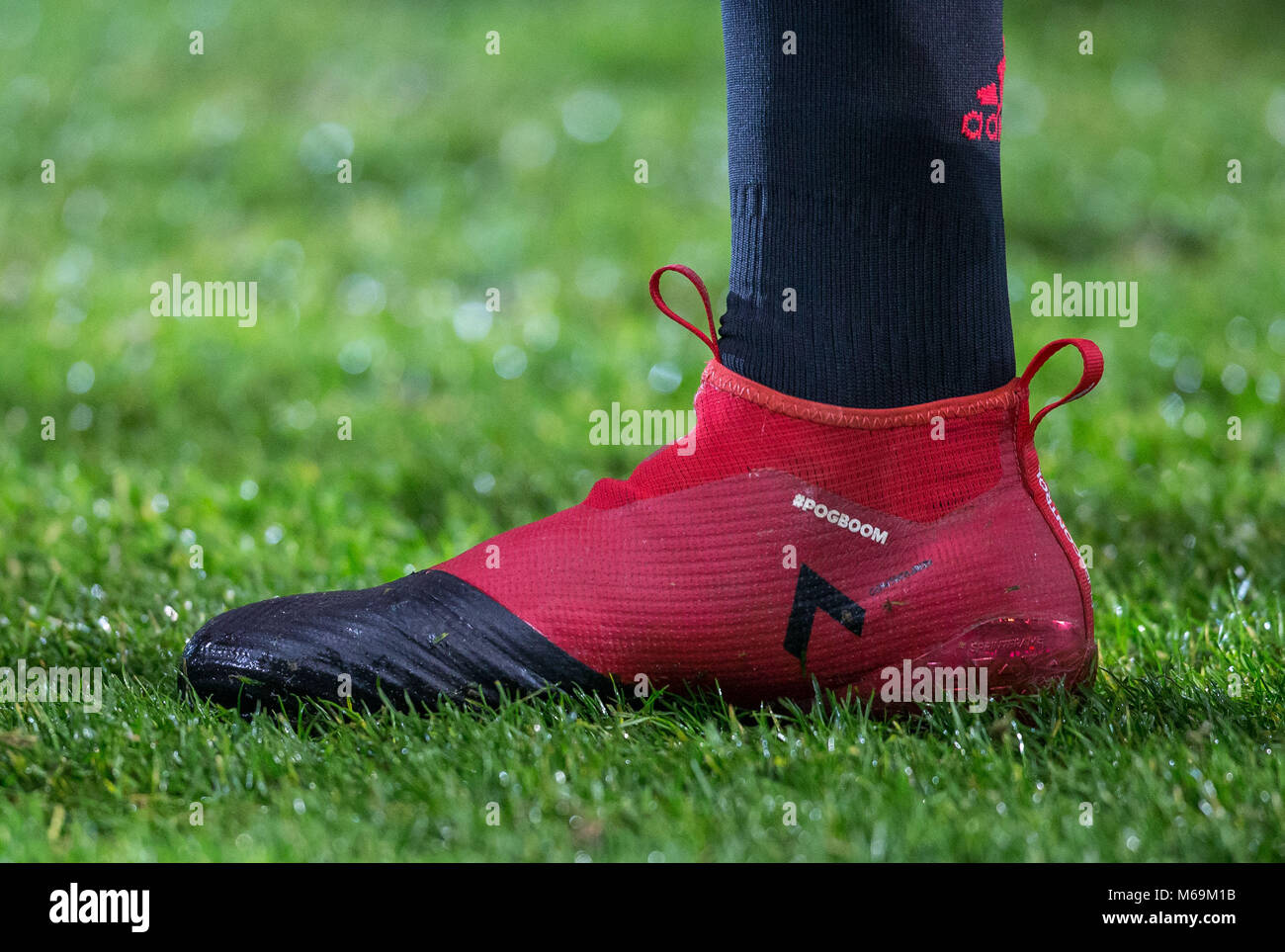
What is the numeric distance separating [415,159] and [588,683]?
444 centimetres

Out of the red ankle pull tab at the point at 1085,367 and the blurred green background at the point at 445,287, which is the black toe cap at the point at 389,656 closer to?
the blurred green background at the point at 445,287

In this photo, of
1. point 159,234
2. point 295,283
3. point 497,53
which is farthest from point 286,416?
point 497,53

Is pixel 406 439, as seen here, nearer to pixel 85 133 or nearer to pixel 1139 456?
pixel 1139 456

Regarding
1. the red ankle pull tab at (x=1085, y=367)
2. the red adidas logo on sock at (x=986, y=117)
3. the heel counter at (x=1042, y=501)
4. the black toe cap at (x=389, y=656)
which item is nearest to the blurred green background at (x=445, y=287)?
the black toe cap at (x=389, y=656)

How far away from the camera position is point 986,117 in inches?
72.2

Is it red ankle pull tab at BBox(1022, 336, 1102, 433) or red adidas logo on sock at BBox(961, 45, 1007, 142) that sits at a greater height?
red adidas logo on sock at BBox(961, 45, 1007, 142)

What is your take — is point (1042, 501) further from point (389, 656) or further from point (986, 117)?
point (389, 656)

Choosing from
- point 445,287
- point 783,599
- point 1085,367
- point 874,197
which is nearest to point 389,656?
point 783,599

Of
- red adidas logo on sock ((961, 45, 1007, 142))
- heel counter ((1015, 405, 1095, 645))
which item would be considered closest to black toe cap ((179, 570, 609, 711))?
heel counter ((1015, 405, 1095, 645))

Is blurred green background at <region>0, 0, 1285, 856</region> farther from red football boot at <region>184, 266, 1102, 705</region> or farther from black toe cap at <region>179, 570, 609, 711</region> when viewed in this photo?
red football boot at <region>184, 266, 1102, 705</region>

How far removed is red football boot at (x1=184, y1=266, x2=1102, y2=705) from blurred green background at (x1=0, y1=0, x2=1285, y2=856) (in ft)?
0.73

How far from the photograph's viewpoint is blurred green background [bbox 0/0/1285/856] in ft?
8.80

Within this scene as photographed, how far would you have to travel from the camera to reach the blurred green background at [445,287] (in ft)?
8.80

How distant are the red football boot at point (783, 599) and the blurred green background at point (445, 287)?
22cm
